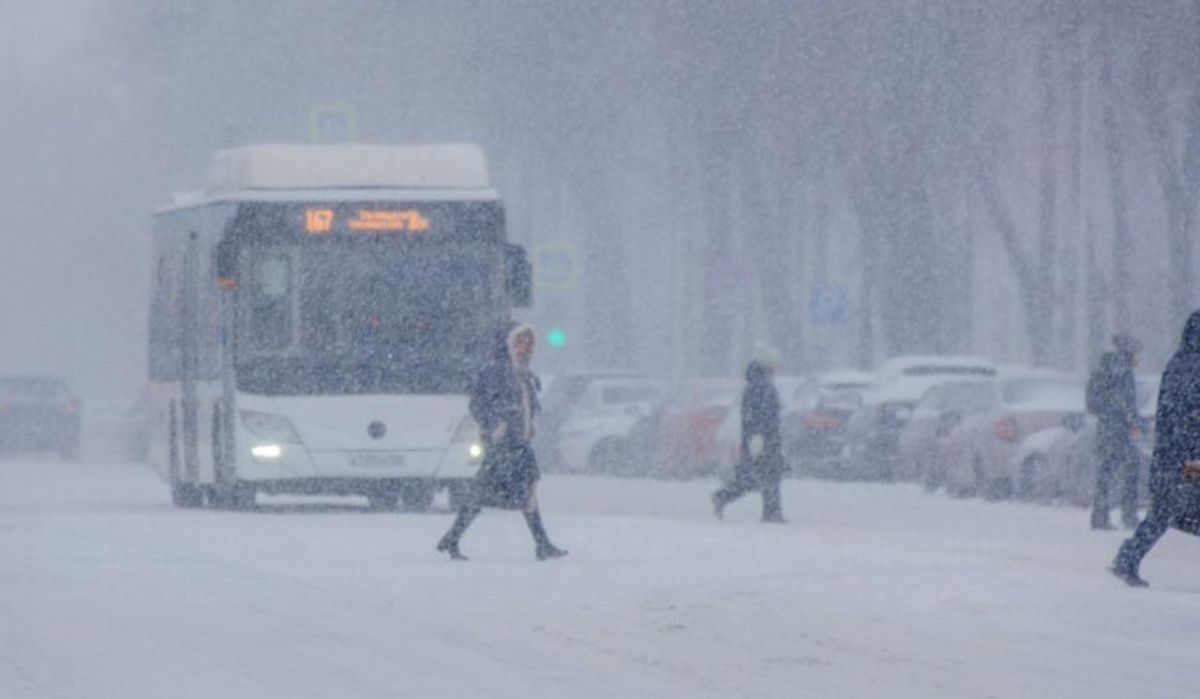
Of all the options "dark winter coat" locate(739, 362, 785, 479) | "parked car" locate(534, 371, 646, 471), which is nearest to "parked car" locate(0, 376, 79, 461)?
"parked car" locate(534, 371, 646, 471)

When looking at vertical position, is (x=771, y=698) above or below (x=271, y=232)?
below

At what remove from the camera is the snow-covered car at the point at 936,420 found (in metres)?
37.9

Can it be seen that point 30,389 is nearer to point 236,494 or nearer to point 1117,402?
point 236,494

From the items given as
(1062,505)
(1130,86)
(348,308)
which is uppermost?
(1130,86)

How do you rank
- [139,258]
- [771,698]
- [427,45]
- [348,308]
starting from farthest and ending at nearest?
1. [139,258]
2. [427,45]
3. [348,308]
4. [771,698]

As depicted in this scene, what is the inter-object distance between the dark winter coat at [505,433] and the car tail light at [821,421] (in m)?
20.8

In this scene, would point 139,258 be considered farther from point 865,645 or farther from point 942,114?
point 865,645

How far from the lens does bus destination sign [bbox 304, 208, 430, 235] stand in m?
30.6

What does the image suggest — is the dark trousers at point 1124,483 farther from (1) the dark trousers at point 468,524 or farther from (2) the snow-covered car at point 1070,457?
(1) the dark trousers at point 468,524

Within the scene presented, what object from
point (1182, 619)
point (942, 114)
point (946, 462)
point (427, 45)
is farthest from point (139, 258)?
point (1182, 619)

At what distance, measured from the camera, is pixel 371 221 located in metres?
30.6

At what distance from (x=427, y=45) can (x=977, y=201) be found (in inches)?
395

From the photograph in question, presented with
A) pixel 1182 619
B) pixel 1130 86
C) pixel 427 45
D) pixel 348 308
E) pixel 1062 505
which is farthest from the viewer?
pixel 427 45

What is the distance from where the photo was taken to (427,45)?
196 ft
